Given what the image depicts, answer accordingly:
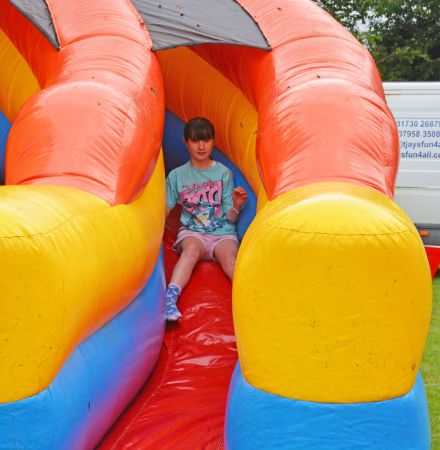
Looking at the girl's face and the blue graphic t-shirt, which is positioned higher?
the girl's face

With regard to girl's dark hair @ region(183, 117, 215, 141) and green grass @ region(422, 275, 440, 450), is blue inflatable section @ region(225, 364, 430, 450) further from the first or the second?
girl's dark hair @ region(183, 117, 215, 141)

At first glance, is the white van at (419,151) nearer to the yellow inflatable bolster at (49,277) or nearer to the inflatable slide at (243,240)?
the inflatable slide at (243,240)

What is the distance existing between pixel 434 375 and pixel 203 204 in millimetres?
1558

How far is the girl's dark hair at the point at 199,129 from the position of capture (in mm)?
3799

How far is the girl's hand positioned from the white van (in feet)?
10.9

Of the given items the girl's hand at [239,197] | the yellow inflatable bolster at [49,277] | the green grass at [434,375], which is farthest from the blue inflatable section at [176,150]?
the yellow inflatable bolster at [49,277]

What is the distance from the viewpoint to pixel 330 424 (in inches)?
76.7

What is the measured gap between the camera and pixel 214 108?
13.3 ft

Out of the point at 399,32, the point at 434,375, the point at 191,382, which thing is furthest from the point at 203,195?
the point at 399,32

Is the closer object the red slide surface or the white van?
the red slide surface

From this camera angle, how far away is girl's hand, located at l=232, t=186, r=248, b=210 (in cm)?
370

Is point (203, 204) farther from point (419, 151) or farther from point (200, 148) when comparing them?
point (419, 151)

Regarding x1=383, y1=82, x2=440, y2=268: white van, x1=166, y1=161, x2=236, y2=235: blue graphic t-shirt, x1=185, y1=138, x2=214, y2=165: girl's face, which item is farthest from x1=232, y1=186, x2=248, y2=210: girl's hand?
x1=383, y1=82, x2=440, y2=268: white van

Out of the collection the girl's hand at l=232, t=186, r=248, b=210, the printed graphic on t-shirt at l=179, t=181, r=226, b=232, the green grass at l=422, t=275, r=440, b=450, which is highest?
the girl's hand at l=232, t=186, r=248, b=210
